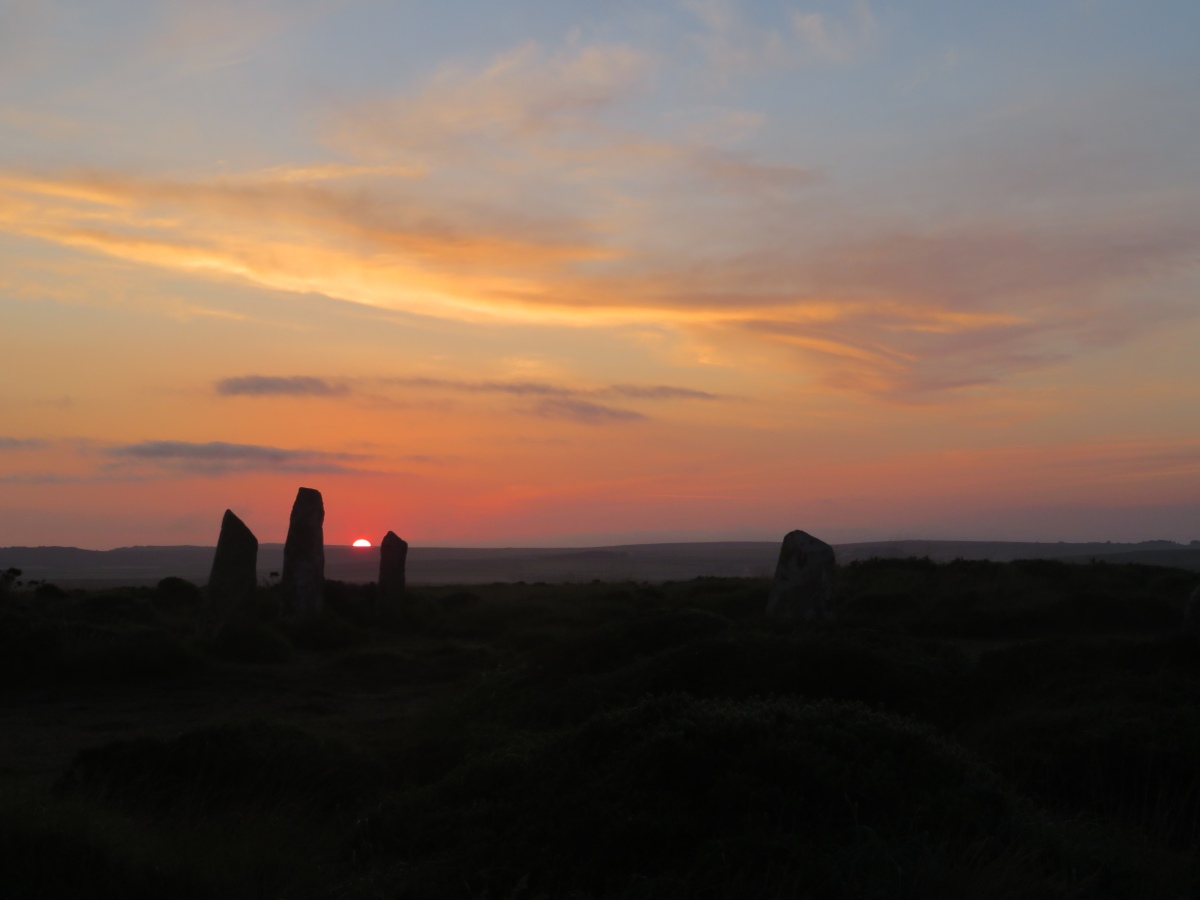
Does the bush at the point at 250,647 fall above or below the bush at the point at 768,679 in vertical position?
below

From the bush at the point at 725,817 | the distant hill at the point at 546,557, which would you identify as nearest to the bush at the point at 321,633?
the bush at the point at 725,817

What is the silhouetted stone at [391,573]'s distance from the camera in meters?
22.7

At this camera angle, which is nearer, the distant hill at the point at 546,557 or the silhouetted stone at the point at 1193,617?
the silhouetted stone at the point at 1193,617

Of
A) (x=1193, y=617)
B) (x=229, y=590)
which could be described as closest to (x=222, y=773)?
(x=229, y=590)

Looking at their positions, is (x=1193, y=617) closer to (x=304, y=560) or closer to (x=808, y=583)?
(x=808, y=583)

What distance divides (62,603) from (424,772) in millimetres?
14629

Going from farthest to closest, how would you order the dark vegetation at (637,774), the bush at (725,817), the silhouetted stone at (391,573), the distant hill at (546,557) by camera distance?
the distant hill at (546,557) < the silhouetted stone at (391,573) < the dark vegetation at (637,774) < the bush at (725,817)

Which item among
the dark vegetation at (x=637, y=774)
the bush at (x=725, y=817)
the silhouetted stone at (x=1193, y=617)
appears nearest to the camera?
the bush at (x=725, y=817)

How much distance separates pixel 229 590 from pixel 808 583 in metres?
9.95

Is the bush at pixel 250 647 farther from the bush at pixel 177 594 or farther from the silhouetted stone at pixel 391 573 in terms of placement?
the bush at pixel 177 594

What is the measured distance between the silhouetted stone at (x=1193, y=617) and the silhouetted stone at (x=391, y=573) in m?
15.2

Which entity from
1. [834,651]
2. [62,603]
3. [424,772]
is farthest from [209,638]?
[834,651]

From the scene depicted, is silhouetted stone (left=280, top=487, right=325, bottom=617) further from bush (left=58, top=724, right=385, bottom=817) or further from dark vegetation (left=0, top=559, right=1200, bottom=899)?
bush (left=58, top=724, right=385, bottom=817)

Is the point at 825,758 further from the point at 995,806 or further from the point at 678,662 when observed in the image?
the point at 678,662
